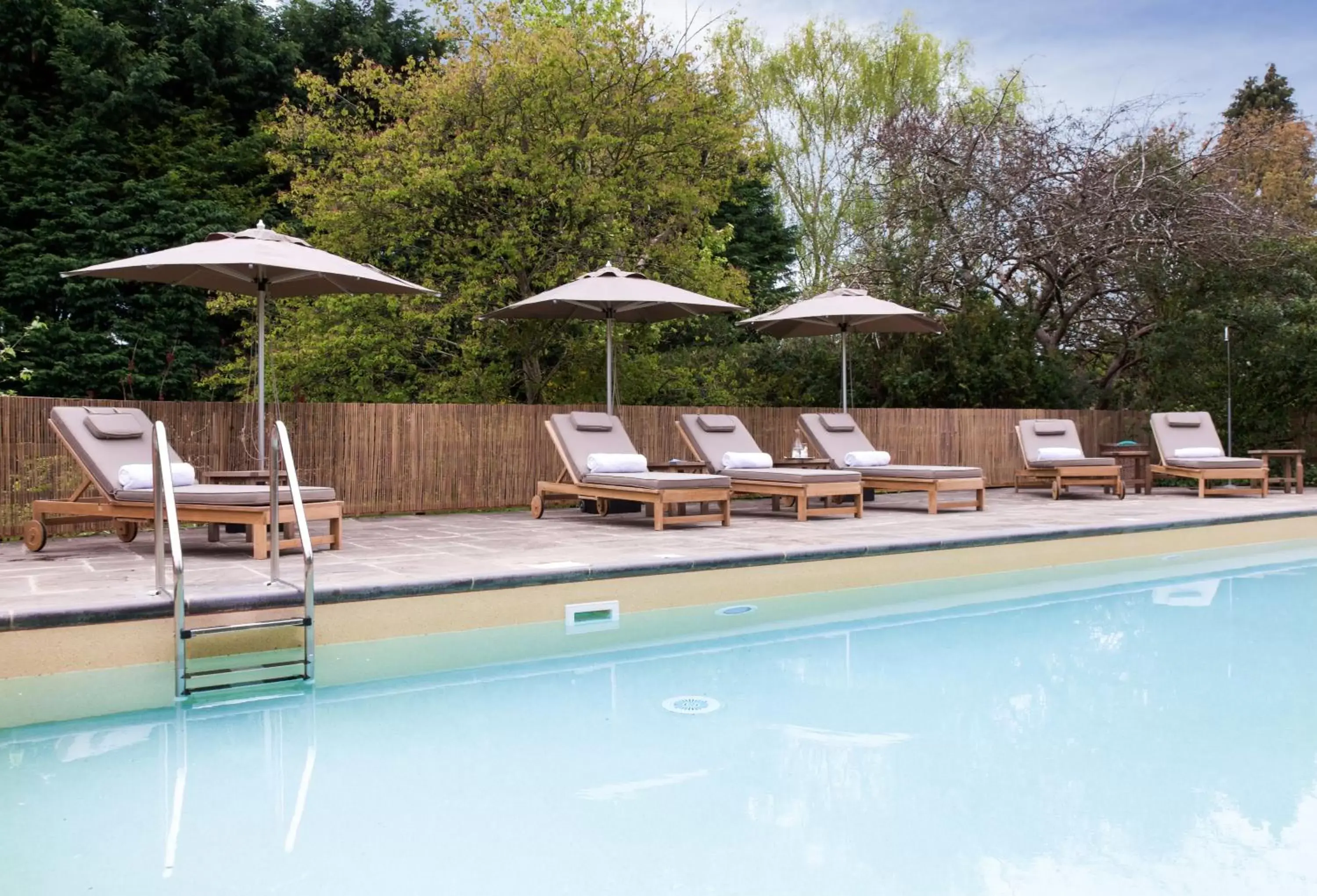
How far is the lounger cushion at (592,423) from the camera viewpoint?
8.94 m

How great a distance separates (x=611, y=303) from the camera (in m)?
9.47

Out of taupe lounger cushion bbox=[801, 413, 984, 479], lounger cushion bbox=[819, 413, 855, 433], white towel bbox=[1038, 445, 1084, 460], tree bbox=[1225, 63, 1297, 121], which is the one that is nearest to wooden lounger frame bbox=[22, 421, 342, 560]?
taupe lounger cushion bbox=[801, 413, 984, 479]

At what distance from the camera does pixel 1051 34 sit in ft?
66.8

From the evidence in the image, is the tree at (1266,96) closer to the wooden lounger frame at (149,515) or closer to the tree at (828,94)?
the tree at (828,94)

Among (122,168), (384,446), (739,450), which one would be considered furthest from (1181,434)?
(122,168)

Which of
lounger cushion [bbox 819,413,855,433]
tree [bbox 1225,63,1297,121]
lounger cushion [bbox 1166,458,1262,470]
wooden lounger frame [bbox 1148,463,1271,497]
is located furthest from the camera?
tree [bbox 1225,63,1297,121]

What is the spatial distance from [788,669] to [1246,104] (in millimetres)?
31439

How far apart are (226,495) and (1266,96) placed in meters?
31.7

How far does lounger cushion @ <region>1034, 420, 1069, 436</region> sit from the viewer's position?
11.9 meters

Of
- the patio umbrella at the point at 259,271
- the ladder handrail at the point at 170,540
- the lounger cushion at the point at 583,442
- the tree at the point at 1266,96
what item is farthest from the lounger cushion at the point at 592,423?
the tree at the point at 1266,96

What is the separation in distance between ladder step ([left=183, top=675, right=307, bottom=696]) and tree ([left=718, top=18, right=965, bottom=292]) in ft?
60.7

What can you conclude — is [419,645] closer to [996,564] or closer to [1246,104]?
[996,564]

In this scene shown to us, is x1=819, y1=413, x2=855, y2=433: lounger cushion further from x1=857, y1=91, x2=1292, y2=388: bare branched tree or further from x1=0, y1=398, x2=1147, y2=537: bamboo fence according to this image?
x1=857, y1=91, x2=1292, y2=388: bare branched tree

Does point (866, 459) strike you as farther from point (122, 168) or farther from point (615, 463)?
point (122, 168)
